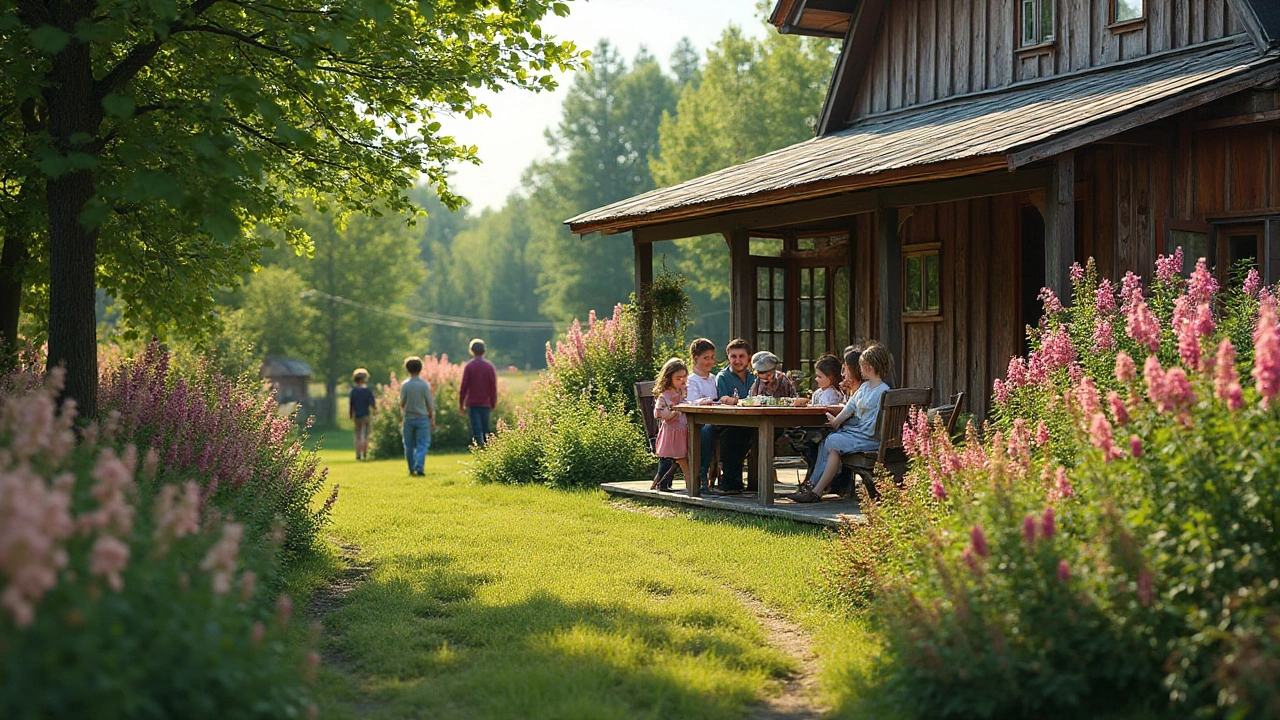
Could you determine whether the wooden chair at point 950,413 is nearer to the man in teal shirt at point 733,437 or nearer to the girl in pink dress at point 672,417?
the man in teal shirt at point 733,437

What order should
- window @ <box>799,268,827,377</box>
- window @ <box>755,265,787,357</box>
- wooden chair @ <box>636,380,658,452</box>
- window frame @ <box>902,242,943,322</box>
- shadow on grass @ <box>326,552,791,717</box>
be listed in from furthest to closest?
window @ <box>799,268,827,377</box> < window @ <box>755,265,787,357</box> < window frame @ <box>902,242,943,322</box> < wooden chair @ <box>636,380,658,452</box> < shadow on grass @ <box>326,552,791,717</box>

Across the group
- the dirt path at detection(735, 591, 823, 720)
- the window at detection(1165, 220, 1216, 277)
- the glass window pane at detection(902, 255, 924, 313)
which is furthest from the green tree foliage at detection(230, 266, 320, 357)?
the dirt path at detection(735, 591, 823, 720)

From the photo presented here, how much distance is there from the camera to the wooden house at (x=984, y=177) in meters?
9.74

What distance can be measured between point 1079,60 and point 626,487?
6.45 metres

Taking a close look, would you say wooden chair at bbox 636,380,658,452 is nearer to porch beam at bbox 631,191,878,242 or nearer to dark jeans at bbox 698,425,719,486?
dark jeans at bbox 698,425,719,486

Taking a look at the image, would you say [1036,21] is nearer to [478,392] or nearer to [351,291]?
[478,392]

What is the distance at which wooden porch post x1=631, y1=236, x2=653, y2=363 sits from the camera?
48.9 feet

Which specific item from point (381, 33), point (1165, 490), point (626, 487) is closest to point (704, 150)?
point (626, 487)

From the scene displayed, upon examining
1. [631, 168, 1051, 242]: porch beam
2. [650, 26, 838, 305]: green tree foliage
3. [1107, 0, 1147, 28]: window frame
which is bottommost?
[631, 168, 1051, 242]: porch beam

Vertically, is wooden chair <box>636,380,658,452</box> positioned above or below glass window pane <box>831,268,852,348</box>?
below

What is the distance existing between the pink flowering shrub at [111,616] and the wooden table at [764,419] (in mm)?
6096

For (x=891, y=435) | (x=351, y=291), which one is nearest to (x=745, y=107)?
(x=351, y=291)

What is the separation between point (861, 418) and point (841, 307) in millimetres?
6180

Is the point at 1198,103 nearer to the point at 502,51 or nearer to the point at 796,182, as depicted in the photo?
the point at 796,182
